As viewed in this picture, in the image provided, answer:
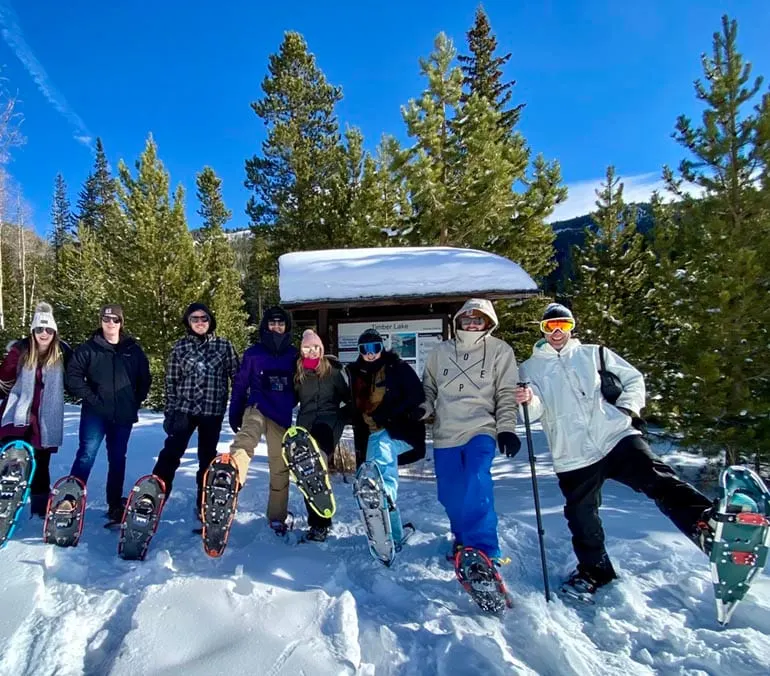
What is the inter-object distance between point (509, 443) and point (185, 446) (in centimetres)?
292

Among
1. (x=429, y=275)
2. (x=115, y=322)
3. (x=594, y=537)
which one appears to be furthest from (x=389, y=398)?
(x=429, y=275)

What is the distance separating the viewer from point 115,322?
13.5ft

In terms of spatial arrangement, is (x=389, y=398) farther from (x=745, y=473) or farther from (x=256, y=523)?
(x=745, y=473)

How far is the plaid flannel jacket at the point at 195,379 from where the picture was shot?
407 centimetres

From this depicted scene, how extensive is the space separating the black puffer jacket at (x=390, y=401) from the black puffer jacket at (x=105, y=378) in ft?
6.82

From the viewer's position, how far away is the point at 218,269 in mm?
20438

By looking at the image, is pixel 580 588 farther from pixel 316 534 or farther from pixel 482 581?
pixel 316 534

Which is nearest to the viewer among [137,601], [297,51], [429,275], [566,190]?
[137,601]

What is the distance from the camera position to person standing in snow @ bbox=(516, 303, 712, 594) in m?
3.10

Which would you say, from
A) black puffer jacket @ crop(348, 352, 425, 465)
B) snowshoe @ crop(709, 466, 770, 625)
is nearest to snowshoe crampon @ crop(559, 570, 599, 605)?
snowshoe @ crop(709, 466, 770, 625)

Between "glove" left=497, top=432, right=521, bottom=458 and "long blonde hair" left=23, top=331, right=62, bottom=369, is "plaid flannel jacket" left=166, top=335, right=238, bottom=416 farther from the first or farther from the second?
"glove" left=497, top=432, right=521, bottom=458

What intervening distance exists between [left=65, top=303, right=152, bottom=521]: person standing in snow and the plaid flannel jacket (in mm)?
363

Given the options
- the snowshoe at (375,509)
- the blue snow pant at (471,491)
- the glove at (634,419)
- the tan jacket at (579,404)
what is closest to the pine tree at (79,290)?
the snowshoe at (375,509)

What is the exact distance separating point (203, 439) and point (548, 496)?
4.23 metres
